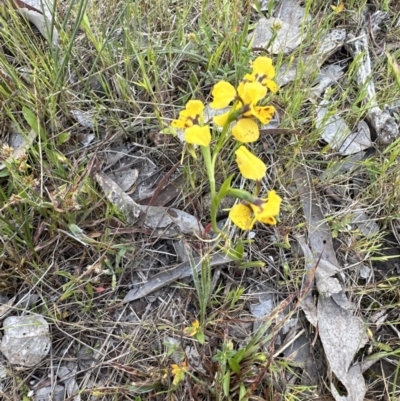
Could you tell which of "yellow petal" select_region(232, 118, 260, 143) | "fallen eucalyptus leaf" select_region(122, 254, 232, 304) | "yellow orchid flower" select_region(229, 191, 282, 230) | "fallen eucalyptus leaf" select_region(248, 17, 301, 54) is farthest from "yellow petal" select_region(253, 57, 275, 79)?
"fallen eucalyptus leaf" select_region(248, 17, 301, 54)

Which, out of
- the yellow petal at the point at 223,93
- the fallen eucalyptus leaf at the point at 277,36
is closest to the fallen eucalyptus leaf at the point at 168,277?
the yellow petal at the point at 223,93

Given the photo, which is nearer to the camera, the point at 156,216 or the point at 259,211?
the point at 259,211

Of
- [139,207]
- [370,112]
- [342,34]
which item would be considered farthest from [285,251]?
[342,34]

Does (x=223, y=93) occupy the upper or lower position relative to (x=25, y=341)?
upper

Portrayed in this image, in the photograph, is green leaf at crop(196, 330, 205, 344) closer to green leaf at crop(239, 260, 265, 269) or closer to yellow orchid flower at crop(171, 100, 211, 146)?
green leaf at crop(239, 260, 265, 269)

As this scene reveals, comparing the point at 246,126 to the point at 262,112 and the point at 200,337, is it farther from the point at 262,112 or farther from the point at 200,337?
the point at 200,337

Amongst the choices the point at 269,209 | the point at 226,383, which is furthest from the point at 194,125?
the point at 226,383

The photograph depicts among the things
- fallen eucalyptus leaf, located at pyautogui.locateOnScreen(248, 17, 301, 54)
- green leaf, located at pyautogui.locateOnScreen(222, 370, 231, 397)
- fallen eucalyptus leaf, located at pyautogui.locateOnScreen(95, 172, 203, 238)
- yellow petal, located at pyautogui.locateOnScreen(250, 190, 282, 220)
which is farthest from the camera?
fallen eucalyptus leaf, located at pyautogui.locateOnScreen(248, 17, 301, 54)
